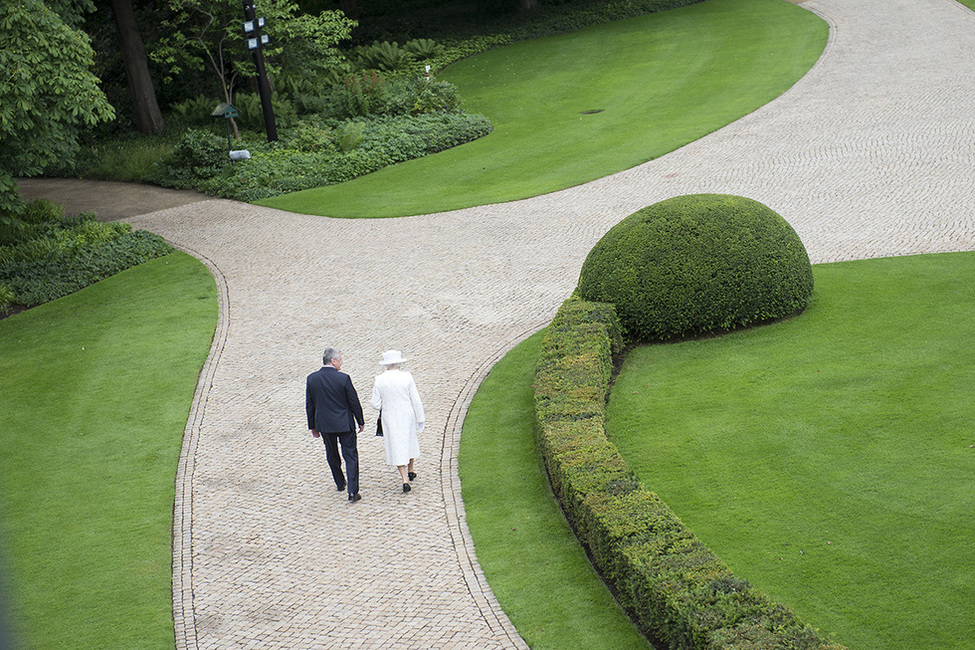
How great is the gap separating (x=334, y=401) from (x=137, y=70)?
78.6 feet

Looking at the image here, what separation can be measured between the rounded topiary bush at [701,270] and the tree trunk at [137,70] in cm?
2258

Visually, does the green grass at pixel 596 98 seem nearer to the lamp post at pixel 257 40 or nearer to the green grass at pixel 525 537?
the lamp post at pixel 257 40

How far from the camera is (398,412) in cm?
938

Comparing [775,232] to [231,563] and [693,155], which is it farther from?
[693,155]

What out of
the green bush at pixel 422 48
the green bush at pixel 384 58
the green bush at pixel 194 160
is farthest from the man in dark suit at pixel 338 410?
the green bush at pixel 422 48

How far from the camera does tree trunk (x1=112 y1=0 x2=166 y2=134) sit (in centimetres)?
2834

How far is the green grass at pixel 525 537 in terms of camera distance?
7.14 m

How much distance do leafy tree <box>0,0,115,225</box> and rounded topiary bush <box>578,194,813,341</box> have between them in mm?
10275

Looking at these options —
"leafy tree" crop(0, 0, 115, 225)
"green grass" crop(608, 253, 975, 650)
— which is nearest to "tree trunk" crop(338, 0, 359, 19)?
"leafy tree" crop(0, 0, 115, 225)

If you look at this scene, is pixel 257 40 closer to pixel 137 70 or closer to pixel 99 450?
pixel 137 70

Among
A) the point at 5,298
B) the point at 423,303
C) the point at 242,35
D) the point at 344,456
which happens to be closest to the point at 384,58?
the point at 242,35

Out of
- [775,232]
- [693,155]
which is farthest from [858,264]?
[693,155]

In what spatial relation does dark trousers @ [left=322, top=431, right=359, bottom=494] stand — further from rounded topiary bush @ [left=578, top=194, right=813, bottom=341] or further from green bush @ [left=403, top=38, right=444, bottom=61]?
green bush @ [left=403, top=38, right=444, bottom=61]

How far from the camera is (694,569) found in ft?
21.9
